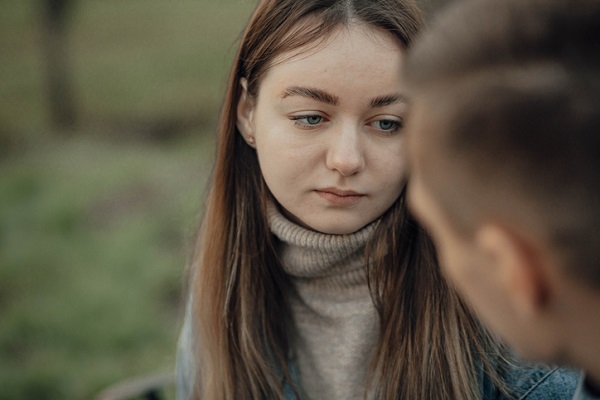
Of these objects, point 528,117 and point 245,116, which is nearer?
point 528,117

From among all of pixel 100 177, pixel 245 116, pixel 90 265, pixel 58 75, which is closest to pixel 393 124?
pixel 245 116

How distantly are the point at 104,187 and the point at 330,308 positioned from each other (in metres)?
4.15

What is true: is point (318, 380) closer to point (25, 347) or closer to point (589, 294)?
point (589, 294)

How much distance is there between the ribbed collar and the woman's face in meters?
0.04

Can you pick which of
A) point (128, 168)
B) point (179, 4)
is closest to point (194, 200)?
point (128, 168)

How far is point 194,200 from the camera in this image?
5.32 m

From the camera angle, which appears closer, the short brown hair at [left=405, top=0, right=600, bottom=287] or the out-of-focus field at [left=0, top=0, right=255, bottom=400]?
the short brown hair at [left=405, top=0, right=600, bottom=287]

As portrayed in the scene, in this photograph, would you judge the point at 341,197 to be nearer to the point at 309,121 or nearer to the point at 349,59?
the point at 309,121

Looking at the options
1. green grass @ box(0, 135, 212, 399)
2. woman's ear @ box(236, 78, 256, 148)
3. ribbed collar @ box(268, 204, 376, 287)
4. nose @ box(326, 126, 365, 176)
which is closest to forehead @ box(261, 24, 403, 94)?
nose @ box(326, 126, 365, 176)

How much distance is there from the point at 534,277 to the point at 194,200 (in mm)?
4417

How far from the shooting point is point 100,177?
5754 millimetres

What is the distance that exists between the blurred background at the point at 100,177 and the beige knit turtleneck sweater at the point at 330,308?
59 centimetres

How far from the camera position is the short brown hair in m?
0.99

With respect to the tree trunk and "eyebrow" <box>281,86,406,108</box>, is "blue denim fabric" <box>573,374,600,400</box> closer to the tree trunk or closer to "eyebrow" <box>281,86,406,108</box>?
"eyebrow" <box>281,86,406,108</box>
